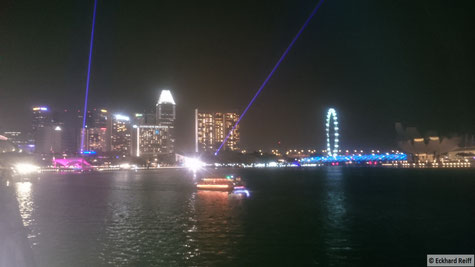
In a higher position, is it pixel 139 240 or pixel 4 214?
pixel 4 214

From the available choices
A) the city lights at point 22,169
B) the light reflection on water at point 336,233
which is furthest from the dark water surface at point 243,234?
the city lights at point 22,169

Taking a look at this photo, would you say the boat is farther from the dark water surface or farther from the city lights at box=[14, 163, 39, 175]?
the city lights at box=[14, 163, 39, 175]

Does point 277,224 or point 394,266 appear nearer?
point 394,266

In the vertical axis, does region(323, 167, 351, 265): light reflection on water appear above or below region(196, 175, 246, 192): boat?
below

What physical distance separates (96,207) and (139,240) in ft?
47.4

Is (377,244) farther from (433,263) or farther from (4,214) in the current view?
(4,214)

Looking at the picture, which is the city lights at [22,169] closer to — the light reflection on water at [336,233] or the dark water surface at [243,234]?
the dark water surface at [243,234]

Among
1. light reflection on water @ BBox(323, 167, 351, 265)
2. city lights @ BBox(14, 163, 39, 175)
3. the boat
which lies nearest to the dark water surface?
light reflection on water @ BBox(323, 167, 351, 265)

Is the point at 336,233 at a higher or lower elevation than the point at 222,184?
lower

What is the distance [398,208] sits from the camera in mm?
32281

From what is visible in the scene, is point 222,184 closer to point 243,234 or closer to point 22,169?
point 243,234

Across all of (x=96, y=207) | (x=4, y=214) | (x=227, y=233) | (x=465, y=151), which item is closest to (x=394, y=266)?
(x=227, y=233)

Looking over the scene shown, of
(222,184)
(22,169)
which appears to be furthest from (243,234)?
(22,169)

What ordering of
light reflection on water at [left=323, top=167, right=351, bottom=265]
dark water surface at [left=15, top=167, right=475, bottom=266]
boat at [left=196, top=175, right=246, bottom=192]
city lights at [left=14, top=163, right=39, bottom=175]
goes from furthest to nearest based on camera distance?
city lights at [left=14, top=163, right=39, bottom=175]
boat at [left=196, top=175, right=246, bottom=192]
light reflection on water at [left=323, top=167, right=351, bottom=265]
dark water surface at [left=15, top=167, right=475, bottom=266]
